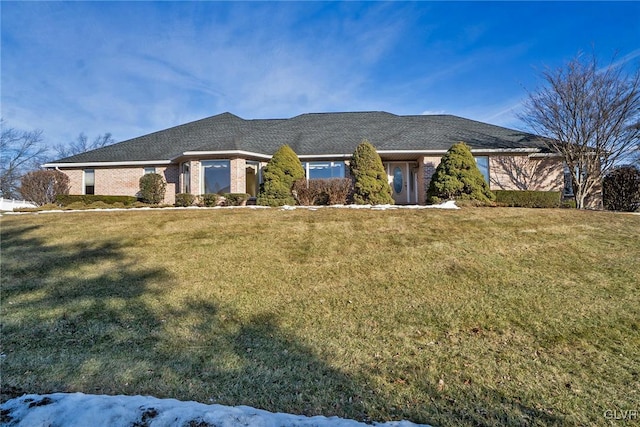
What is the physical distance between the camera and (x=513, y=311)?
182 inches

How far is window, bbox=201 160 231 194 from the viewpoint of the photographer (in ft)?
51.4

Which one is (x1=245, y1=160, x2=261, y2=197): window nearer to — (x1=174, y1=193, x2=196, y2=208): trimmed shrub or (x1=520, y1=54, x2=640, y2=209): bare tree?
(x1=174, y1=193, x2=196, y2=208): trimmed shrub

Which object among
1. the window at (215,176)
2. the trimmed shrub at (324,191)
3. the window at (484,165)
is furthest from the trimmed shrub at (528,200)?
the window at (215,176)

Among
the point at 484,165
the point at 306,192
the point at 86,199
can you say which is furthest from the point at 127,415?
the point at 86,199

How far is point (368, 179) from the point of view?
14188mm

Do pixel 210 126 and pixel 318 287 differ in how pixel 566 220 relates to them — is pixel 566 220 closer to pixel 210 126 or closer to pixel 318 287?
pixel 318 287

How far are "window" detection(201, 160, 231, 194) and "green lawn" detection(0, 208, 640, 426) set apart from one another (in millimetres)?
6924

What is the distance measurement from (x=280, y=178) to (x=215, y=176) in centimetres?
355

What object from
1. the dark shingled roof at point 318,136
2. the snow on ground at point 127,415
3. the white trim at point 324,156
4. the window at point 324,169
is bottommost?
the snow on ground at point 127,415

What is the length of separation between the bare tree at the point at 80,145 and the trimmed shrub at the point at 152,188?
36086mm

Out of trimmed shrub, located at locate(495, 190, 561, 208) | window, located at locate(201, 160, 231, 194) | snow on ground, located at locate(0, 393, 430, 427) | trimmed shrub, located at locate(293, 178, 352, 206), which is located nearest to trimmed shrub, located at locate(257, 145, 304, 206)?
trimmed shrub, located at locate(293, 178, 352, 206)

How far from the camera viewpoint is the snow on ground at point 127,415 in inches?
66.5

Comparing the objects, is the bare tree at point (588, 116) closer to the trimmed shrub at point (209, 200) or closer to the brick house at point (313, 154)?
the brick house at point (313, 154)

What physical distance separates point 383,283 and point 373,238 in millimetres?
2468
